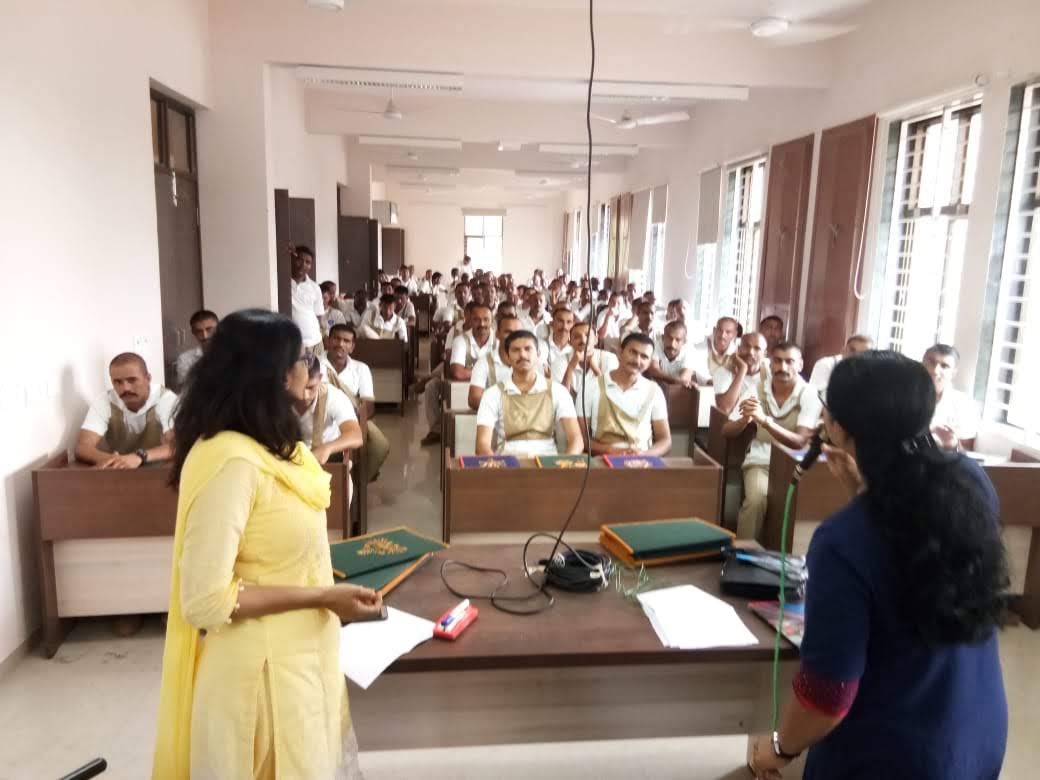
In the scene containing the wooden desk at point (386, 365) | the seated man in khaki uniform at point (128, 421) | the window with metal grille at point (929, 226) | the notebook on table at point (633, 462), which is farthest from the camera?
the wooden desk at point (386, 365)

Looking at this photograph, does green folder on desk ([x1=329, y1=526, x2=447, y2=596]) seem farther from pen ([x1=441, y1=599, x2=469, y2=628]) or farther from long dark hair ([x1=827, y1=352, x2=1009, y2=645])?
long dark hair ([x1=827, y1=352, x2=1009, y2=645])

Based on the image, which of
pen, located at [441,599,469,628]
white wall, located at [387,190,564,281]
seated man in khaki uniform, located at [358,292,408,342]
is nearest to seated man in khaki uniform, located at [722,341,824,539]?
pen, located at [441,599,469,628]

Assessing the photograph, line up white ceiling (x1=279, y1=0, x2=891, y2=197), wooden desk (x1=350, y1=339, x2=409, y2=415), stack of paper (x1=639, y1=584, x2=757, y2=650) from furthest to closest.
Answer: wooden desk (x1=350, y1=339, x2=409, y2=415)
white ceiling (x1=279, y1=0, x2=891, y2=197)
stack of paper (x1=639, y1=584, x2=757, y2=650)

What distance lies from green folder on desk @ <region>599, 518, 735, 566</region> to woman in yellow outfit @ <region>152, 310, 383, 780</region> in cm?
85

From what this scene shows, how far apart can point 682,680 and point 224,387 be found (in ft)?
4.93

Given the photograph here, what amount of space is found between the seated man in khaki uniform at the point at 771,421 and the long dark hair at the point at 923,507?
2.82 metres

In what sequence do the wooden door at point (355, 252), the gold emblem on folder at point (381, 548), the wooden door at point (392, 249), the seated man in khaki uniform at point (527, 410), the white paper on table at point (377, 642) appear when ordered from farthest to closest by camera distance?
the wooden door at point (392, 249)
the wooden door at point (355, 252)
the seated man in khaki uniform at point (527, 410)
the gold emblem on folder at point (381, 548)
the white paper on table at point (377, 642)

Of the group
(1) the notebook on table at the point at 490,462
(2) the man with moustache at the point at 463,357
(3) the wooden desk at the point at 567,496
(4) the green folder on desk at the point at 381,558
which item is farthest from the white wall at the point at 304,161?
(4) the green folder on desk at the point at 381,558

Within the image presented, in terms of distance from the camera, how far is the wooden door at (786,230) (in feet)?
20.5

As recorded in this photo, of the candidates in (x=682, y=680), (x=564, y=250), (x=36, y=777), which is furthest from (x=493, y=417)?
(x=564, y=250)

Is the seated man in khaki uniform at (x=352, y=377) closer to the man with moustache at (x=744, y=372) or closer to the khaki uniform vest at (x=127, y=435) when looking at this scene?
the khaki uniform vest at (x=127, y=435)

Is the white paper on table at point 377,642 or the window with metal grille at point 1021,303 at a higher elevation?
the window with metal grille at point 1021,303

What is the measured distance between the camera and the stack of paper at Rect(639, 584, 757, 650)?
168cm

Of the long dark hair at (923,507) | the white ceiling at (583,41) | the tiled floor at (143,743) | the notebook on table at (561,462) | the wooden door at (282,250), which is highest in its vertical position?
the white ceiling at (583,41)
